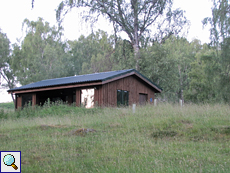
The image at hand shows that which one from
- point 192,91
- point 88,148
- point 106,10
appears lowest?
point 88,148

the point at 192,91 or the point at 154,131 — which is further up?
the point at 192,91

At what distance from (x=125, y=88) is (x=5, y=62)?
30.2 meters

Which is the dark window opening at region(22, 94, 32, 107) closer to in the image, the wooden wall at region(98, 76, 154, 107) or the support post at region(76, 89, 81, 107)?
the support post at region(76, 89, 81, 107)

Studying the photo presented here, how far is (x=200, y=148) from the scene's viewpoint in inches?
285

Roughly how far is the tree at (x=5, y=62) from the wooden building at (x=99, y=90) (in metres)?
21.7

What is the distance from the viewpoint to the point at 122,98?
2033cm

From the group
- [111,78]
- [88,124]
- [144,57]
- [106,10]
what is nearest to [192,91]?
[144,57]

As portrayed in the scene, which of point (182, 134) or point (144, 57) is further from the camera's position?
point (144, 57)

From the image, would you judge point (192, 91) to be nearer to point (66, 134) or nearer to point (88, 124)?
point (88, 124)

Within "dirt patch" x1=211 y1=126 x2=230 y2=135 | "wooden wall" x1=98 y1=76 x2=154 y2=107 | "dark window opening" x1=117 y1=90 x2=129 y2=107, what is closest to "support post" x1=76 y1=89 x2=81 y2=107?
"wooden wall" x1=98 y1=76 x2=154 y2=107

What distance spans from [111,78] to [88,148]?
11224 millimetres

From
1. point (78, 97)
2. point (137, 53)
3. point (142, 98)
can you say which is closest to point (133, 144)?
point (78, 97)

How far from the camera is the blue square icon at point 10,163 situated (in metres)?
5.44

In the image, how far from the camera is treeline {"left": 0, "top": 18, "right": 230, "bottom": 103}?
27828mm
